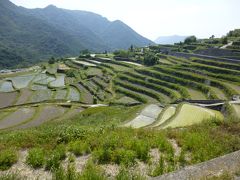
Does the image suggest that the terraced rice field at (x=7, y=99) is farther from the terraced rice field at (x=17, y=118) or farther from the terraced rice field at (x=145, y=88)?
the terraced rice field at (x=17, y=118)

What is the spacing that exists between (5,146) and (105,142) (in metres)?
3.93

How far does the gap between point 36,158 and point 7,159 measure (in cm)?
101

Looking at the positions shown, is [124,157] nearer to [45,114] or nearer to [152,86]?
[45,114]

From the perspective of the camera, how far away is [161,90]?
160 feet

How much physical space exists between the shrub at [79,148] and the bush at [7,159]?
1993 millimetres

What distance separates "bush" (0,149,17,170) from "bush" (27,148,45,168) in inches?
20.0

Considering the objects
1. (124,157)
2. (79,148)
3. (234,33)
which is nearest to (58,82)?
(234,33)

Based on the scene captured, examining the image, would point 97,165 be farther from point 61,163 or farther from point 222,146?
point 222,146

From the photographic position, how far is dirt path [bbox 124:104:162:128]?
1131 inches

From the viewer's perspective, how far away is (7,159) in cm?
1020

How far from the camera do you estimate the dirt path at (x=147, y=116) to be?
28728 millimetres

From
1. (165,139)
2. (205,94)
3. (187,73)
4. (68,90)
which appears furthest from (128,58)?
(165,139)

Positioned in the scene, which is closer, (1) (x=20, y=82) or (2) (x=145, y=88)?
(2) (x=145, y=88)

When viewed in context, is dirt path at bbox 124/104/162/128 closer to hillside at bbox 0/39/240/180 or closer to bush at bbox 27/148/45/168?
hillside at bbox 0/39/240/180
